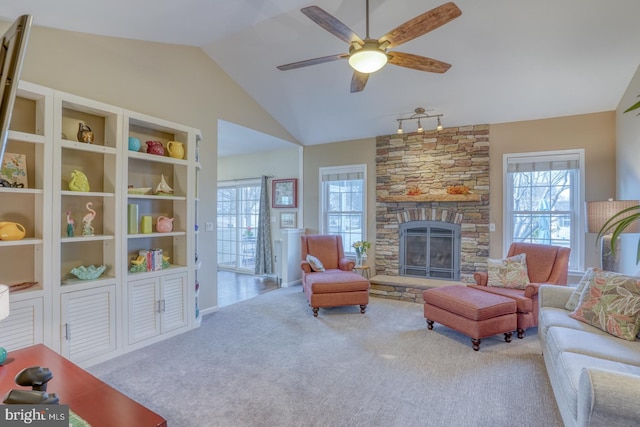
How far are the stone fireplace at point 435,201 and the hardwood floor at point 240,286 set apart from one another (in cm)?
202

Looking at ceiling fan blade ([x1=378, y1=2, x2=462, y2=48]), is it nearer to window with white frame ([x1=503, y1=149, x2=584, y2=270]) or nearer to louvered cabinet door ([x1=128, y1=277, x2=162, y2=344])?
louvered cabinet door ([x1=128, y1=277, x2=162, y2=344])

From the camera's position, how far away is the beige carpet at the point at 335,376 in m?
2.11

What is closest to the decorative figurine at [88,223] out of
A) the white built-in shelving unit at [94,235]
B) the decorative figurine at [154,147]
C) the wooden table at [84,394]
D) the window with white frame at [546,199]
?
the white built-in shelving unit at [94,235]

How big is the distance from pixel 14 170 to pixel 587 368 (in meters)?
3.94

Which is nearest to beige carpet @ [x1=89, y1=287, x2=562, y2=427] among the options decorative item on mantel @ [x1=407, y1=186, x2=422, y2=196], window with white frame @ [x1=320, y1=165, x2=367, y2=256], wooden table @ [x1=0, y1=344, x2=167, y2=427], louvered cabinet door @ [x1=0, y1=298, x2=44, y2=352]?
louvered cabinet door @ [x1=0, y1=298, x2=44, y2=352]

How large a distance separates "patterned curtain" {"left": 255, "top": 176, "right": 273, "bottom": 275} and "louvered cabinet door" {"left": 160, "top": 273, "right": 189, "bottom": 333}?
2916mm

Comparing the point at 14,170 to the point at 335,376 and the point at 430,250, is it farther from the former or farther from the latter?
the point at 430,250

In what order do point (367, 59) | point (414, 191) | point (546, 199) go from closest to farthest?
point (367, 59), point (546, 199), point (414, 191)

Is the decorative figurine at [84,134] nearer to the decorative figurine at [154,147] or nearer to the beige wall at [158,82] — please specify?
the beige wall at [158,82]

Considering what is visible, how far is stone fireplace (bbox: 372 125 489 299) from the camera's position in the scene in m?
4.85

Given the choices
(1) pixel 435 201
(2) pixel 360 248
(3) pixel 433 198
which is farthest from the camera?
(2) pixel 360 248

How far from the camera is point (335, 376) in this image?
2.60 meters

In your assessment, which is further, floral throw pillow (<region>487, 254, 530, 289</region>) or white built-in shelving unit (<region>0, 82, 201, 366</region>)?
floral throw pillow (<region>487, 254, 530, 289</region>)

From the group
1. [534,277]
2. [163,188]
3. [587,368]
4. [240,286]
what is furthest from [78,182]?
[534,277]
